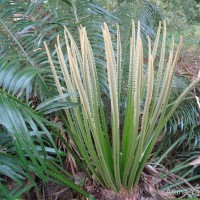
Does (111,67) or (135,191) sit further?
(135,191)

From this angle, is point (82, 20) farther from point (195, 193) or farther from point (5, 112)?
point (195, 193)

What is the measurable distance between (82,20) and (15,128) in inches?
32.4

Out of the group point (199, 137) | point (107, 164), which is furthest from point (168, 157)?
point (107, 164)

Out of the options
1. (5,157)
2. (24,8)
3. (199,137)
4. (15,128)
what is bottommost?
(199,137)

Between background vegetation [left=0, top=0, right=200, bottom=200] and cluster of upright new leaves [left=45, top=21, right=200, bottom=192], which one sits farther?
background vegetation [left=0, top=0, right=200, bottom=200]

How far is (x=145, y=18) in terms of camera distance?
162 cm

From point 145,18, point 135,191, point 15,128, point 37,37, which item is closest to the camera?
point 15,128

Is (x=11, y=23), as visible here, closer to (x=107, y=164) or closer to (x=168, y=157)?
(x=107, y=164)

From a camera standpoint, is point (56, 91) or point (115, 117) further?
point (56, 91)

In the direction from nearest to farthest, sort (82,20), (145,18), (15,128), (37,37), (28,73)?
(15,128), (28,73), (37,37), (82,20), (145,18)

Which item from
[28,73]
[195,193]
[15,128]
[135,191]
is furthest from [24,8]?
[195,193]

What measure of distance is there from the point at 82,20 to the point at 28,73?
591mm

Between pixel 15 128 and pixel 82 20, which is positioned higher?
pixel 82 20

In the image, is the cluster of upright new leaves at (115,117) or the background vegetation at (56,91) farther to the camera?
the background vegetation at (56,91)
